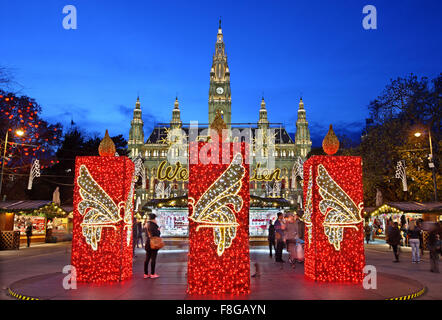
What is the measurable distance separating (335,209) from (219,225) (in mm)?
3246

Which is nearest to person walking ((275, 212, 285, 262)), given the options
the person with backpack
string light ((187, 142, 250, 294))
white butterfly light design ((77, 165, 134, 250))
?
the person with backpack

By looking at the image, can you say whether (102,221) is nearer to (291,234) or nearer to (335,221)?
(291,234)

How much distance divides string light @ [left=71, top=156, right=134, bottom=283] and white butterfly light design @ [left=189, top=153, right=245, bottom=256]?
247 centimetres

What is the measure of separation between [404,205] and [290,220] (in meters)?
12.1

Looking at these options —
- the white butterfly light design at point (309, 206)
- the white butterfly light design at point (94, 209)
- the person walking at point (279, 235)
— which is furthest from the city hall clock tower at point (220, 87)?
the white butterfly light design at point (94, 209)

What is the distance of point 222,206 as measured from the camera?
273 inches

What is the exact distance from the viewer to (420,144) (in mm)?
22172

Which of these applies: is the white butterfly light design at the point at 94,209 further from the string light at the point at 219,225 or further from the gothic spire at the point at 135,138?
the gothic spire at the point at 135,138

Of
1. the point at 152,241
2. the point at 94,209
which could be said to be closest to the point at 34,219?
the point at 94,209

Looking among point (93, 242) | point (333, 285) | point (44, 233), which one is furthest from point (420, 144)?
point (44, 233)

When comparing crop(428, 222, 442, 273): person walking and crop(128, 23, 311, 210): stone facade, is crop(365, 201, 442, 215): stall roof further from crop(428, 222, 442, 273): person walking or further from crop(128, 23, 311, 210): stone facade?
crop(128, 23, 311, 210): stone facade

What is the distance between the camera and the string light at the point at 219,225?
6645 mm

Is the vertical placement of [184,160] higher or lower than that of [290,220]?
higher
